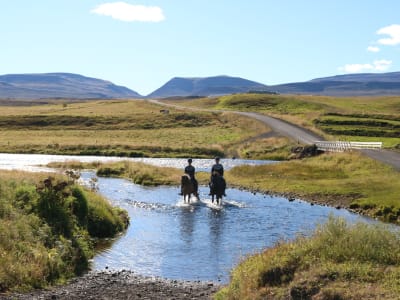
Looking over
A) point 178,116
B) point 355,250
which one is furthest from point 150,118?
point 355,250

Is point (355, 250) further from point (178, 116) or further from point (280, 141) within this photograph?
point (178, 116)

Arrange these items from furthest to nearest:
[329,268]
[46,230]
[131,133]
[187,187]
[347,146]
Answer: [131,133] < [347,146] < [187,187] < [46,230] < [329,268]

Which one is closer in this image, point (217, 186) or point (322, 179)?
point (217, 186)

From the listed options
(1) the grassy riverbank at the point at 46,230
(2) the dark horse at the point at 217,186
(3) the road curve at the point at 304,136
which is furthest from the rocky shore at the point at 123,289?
(3) the road curve at the point at 304,136

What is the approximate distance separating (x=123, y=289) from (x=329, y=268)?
7.58m

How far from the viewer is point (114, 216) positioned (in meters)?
31.9

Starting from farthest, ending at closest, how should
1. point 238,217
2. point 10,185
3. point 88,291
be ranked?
point 238,217 → point 10,185 → point 88,291

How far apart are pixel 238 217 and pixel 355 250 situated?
1997 centimetres

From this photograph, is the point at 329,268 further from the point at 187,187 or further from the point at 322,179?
the point at 322,179

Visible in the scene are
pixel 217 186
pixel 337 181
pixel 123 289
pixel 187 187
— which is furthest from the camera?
pixel 337 181

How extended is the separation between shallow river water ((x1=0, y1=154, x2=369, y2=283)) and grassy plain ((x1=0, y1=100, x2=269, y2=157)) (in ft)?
134

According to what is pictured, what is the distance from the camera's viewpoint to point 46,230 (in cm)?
2320

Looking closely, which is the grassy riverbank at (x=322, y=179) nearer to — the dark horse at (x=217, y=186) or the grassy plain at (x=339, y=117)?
the dark horse at (x=217, y=186)

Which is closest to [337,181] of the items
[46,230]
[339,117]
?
[46,230]
